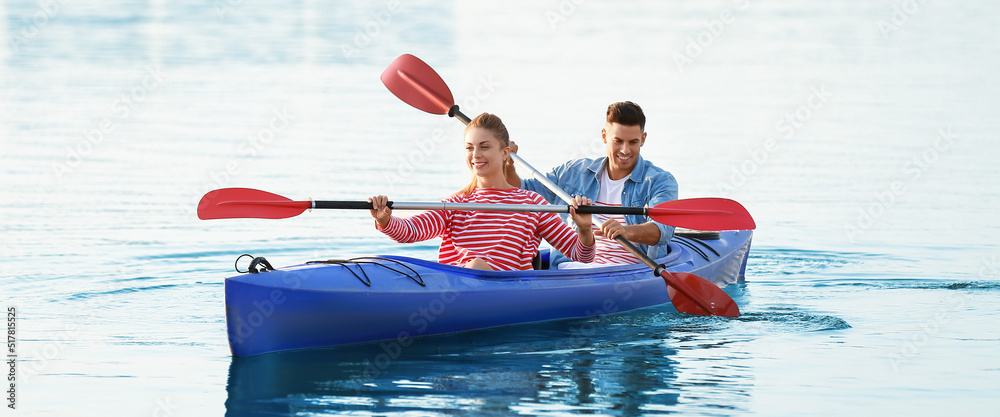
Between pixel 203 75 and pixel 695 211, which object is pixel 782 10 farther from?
pixel 695 211

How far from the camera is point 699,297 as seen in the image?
5.94m

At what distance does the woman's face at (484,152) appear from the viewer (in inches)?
214

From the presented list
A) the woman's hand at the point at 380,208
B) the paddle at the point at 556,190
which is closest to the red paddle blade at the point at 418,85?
the paddle at the point at 556,190

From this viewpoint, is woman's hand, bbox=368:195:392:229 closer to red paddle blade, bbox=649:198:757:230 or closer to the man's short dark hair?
red paddle blade, bbox=649:198:757:230

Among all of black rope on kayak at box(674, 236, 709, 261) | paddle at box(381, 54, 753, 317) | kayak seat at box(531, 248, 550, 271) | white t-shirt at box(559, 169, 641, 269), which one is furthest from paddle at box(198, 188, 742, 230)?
black rope on kayak at box(674, 236, 709, 261)

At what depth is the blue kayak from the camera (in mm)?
4844

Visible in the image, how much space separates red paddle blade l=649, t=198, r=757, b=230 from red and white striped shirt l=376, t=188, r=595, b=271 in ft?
1.59

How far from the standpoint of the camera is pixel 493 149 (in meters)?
5.48

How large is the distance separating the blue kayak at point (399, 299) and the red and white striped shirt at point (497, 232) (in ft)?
0.48

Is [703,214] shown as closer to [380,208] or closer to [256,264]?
[380,208]

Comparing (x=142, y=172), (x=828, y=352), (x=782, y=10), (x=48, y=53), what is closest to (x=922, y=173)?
(x=828, y=352)

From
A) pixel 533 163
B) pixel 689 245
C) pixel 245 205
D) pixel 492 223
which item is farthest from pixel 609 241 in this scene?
pixel 533 163

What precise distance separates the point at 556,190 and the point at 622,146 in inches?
16.6

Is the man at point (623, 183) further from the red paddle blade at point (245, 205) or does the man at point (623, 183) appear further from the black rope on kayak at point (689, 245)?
the red paddle blade at point (245, 205)
